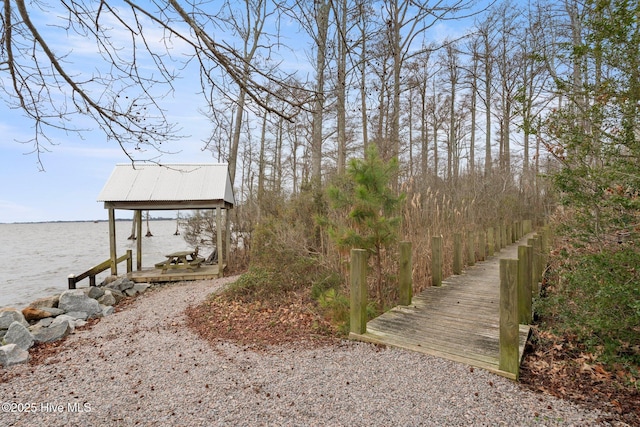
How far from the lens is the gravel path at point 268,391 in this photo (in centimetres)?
267

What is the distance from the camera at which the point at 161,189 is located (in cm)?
1007

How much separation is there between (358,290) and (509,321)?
1.61m

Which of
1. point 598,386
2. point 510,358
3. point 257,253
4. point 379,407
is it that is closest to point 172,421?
point 379,407

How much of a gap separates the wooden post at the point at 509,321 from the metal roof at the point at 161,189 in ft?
26.6

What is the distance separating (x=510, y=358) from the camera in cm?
313

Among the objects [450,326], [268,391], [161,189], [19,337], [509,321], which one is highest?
[161,189]

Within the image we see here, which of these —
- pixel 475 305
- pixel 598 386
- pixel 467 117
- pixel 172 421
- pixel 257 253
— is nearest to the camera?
pixel 172 421

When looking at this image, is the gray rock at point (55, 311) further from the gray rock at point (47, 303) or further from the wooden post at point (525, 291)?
the wooden post at point (525, 291)

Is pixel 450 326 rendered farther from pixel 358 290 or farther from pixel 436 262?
pixel 436 262

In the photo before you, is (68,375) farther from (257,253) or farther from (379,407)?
(257,253)

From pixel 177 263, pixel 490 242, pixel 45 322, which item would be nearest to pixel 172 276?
pixel 177 263

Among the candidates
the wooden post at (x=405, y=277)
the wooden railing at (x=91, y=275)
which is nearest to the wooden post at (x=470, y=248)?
the wooden post at (x=405, y=277)

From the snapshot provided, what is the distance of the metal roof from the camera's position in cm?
973

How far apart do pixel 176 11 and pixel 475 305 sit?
4831mm
